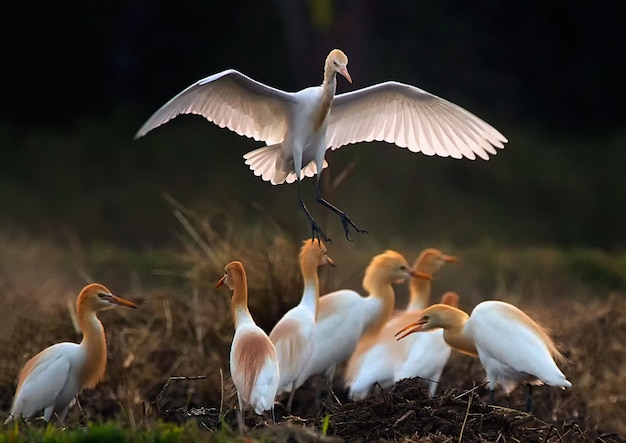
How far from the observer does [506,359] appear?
666 cm

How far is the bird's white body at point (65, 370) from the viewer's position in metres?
6.27

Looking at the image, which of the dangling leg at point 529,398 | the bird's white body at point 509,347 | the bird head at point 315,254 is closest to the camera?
the bird's white body at point 509,347

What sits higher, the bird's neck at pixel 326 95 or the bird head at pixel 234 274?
the bird's neck at pixel 326 95

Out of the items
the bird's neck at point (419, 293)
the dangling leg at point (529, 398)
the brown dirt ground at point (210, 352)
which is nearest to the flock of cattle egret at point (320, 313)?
the dangling leg at point (529, 398)

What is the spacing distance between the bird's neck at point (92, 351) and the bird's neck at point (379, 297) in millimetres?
1965

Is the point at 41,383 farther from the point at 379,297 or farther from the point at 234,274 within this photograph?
the point at 379,297

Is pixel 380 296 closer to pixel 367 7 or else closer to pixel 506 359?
pixel 506 359

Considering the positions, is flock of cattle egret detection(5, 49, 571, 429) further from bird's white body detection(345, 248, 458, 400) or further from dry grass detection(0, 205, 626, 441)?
dry grass detection(0, 205, 626, 441)

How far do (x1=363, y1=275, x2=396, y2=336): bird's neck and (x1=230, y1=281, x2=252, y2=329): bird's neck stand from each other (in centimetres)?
168

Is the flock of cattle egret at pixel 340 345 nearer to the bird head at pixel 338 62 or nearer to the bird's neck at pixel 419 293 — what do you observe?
the bird's neck at pixel 419 293

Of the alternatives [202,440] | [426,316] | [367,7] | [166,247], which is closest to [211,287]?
[426,316]

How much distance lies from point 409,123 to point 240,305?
60.3 inches

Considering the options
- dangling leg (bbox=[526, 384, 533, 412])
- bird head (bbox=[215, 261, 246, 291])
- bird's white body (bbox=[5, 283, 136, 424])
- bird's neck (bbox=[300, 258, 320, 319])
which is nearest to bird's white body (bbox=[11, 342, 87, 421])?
bird's white body (bbox=[5, 283, 136, 424])

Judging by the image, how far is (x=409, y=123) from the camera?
23.3 feet
